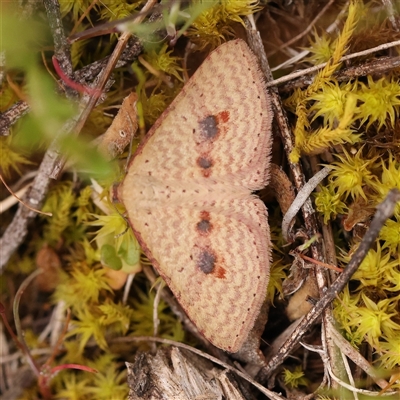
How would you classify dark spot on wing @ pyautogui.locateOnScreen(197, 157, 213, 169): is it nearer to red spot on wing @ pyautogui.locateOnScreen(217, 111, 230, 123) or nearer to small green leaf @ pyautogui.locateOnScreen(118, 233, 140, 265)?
→ red spot on wing @ pyautogui.locateOnScreen(217, 111, 230, 123)

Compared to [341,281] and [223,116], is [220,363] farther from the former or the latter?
[223,116]

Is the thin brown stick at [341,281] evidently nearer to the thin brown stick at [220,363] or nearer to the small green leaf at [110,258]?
the thin brown stick at [220,363]

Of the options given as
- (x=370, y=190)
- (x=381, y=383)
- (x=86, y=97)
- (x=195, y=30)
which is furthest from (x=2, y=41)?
(x=381, y=383)

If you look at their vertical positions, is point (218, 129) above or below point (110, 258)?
above

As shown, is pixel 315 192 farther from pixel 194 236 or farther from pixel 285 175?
pixel 194 236

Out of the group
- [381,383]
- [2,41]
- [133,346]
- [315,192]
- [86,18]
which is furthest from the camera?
[133,346]

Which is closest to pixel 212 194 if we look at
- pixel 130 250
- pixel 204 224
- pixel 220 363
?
pixel 204 224

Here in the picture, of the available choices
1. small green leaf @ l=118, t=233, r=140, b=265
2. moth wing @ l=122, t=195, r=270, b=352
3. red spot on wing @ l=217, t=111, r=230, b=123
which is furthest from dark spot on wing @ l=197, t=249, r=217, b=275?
red spot on wing @ l=217, t=111, r=230, b=123
